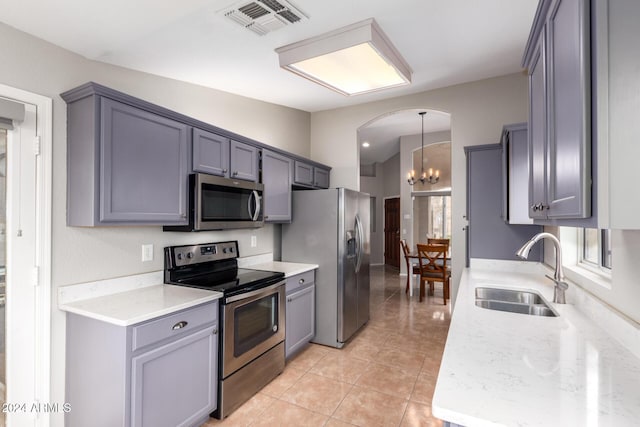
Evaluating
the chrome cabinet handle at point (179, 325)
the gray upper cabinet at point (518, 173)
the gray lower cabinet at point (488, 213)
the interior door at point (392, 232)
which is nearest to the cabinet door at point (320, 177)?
the gray lower cabinet at point (488, 213)

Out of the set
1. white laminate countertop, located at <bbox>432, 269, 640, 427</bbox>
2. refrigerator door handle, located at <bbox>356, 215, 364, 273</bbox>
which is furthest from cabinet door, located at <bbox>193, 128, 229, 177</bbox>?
white laminate countertop, located at <bbox>432, 269, 640, 427</bbox>

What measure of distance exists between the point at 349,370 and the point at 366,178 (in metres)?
6.74

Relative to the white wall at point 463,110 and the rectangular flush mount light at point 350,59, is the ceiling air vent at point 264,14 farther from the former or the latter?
the white wall at point 463,110

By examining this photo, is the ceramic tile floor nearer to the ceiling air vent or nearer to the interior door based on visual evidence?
the ceiling air vent

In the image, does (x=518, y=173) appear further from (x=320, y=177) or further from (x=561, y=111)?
(x=320, y=177)

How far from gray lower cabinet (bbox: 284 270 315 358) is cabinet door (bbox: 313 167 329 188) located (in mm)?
1156

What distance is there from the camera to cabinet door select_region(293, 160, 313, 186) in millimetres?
3574

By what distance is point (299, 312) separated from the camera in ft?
10.4

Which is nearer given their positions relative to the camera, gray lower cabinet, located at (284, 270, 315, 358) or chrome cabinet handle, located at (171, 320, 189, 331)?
chrome cabinet handle, located at (171, 320, 189, 331)

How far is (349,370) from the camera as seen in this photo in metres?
2.87

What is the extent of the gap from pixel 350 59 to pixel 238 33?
32.0 inches

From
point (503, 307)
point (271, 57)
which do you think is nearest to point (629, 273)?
point (503, 307)

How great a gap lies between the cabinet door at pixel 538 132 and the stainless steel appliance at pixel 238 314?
1847 mm

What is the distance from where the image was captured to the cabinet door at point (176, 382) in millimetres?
1708
